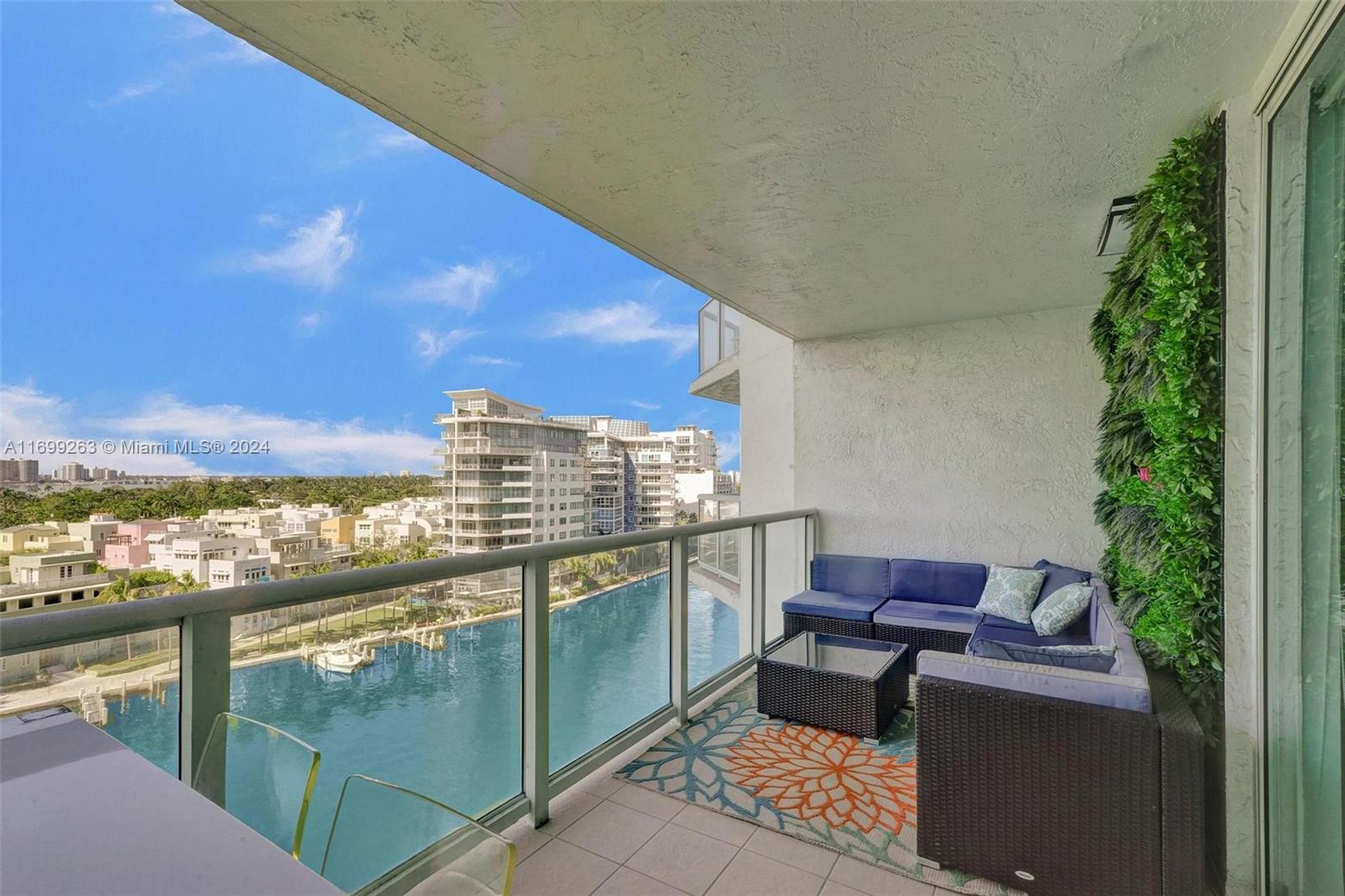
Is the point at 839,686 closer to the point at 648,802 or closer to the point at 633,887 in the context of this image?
the point at 648,802

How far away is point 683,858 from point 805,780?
841mm

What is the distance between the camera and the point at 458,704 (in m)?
2.32

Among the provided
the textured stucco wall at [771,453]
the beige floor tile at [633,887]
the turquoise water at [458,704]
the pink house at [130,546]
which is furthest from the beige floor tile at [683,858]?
the textured stucco wall at [771,453]

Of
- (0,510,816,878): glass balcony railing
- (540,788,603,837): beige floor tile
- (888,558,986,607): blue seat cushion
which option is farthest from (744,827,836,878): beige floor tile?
(888,558,986,607): blue seat cushion

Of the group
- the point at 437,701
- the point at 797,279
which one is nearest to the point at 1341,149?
the point at 797,279

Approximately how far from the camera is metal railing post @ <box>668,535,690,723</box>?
141 inches

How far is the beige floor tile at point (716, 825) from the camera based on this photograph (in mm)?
2506

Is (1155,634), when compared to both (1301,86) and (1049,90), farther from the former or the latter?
(1049,90)

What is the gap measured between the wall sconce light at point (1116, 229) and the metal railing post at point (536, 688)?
3.04 meters

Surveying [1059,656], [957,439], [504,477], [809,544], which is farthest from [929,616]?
[504,477]

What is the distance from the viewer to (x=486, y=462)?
21.5m

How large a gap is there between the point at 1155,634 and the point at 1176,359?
1.08 metres

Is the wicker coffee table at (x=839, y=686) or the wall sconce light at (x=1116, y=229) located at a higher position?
the wall sconce light at (x=1116, y=229)

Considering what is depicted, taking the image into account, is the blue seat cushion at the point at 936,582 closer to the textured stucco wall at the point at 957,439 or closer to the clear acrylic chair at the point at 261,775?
the textured stucco wall at the point at 957,439
